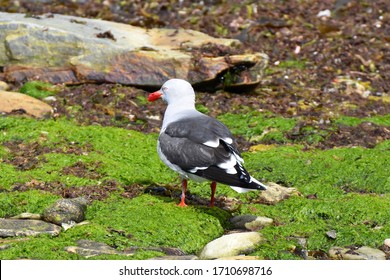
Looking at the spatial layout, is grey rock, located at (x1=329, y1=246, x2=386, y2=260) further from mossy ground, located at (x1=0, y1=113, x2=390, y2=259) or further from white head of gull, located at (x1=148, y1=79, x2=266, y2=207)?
white head of gull, located at (x1=148, y1=79, x2=266, y2=207)

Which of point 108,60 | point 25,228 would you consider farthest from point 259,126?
point 25,228

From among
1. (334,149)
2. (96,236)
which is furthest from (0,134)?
(334,149)

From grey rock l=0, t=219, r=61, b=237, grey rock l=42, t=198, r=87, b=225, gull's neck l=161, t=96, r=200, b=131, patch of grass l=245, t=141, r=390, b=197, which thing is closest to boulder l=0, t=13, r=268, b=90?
patch of grass l=245, t=141, r=390, b=197

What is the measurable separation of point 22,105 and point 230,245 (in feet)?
18.4

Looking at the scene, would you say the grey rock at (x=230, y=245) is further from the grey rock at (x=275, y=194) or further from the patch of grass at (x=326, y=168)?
the patch of grass at (x=326, y=168)

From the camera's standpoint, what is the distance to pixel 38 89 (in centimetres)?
1267

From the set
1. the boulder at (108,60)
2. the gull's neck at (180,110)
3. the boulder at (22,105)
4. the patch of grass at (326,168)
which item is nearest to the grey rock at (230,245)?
the gull's neck at (180,110)

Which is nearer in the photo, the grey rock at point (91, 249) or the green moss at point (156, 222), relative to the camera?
the grey rock at point (91, 249)

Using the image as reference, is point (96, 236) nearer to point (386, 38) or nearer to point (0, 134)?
point (0, 134)

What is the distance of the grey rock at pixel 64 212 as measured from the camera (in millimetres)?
7699

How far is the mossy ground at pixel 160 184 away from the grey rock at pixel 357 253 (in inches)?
8.6

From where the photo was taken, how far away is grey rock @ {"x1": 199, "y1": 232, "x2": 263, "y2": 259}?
7.12 m

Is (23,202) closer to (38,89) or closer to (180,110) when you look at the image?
(180,110)

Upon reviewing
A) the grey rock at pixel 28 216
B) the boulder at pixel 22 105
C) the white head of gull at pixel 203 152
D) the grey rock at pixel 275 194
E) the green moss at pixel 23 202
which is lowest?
the boulder at pixel 22 105
